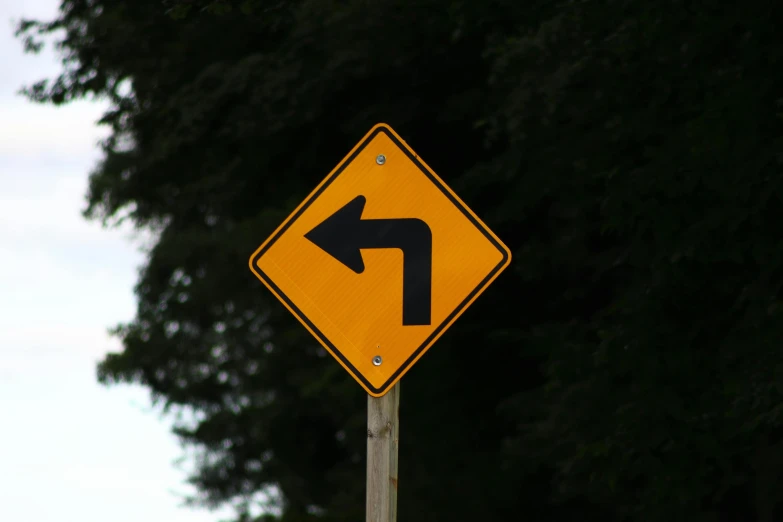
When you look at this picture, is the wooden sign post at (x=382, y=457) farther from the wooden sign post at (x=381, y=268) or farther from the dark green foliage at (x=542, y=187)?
the dark green foliage at (x=542, y=187)

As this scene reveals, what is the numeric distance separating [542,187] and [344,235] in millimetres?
7844

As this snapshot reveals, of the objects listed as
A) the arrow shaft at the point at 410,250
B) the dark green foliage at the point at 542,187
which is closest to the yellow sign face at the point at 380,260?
the arrow shaft at the point at 410,250

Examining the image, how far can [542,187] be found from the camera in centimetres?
1148

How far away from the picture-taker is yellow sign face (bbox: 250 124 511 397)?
3.76 meters

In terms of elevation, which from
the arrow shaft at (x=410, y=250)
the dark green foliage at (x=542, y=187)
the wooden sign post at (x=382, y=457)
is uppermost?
the arrow shaft at (x=410, y=250)

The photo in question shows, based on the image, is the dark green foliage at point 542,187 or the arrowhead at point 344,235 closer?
the arrowhead at point 344,235

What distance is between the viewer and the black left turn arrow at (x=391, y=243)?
377cm

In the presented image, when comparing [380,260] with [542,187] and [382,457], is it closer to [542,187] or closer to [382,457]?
[382,457]

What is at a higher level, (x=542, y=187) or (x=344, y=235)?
(x=344, y=235)

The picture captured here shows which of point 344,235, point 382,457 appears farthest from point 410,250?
point 382,457

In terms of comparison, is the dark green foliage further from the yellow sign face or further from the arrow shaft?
A: the arrow shaft

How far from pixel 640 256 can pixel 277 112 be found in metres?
4.43

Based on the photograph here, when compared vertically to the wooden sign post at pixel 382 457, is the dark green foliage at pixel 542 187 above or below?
below

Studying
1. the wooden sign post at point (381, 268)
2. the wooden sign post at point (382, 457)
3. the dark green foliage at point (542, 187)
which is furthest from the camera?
the dark green foliage at point (542, 187)
